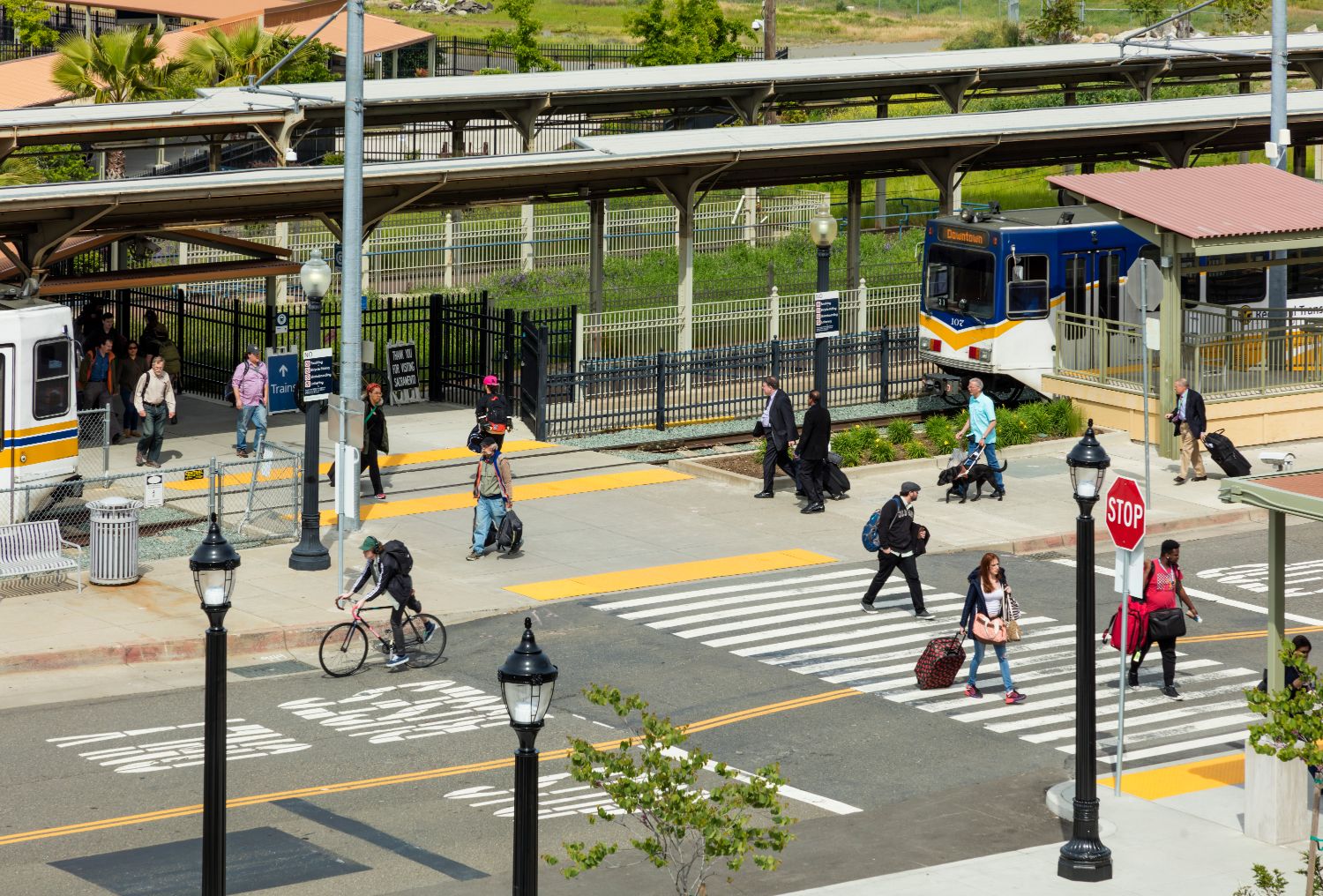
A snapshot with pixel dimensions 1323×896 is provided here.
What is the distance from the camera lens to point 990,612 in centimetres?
1914

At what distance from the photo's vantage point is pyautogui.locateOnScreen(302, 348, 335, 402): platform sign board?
2412cm

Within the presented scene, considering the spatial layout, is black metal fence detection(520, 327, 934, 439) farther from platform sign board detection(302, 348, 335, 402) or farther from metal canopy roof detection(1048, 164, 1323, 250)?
platform sign board detection(302, 348, 335, 402)

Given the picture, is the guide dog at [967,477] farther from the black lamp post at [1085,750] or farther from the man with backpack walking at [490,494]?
the black lamp post at [1085,750]

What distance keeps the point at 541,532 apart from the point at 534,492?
2.08 meters

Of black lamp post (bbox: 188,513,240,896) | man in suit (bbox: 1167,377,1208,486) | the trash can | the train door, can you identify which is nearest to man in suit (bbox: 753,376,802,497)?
man in suit (bbox: 1167,377,1208,486)

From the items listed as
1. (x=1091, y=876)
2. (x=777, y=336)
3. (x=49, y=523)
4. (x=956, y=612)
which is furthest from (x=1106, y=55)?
(x=1091, y=876)

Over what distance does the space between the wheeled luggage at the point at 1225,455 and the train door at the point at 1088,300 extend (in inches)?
143

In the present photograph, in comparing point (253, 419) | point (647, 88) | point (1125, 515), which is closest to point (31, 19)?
point (647, 88)

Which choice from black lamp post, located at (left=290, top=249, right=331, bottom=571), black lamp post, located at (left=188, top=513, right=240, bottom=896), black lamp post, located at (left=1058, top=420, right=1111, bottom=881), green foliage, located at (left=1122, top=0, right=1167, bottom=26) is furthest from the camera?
green foliage, located at (left=1122, top=0, right=1167, bottom=26)

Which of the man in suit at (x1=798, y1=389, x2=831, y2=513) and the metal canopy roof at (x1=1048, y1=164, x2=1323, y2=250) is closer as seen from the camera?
the man in suit at (x1=798, y1=389, x2=831, y2=513)

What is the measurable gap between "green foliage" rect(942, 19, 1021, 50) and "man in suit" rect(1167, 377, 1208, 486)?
162ft

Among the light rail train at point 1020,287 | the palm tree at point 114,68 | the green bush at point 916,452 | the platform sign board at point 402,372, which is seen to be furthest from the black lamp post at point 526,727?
the palm tree at point 114,68

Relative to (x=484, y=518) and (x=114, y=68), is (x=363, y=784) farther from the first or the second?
(x=114, y=68)

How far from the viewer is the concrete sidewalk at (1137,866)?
47.8ft
